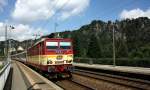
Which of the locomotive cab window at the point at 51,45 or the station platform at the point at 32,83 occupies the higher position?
the locomotive cab window at the point at 51,45

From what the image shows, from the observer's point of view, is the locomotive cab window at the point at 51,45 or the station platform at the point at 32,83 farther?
the locomotive cab window at the point at 51,45

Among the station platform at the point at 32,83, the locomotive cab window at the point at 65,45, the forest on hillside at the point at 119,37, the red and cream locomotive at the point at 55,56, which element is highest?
the forest on hillside at the point at 119,37

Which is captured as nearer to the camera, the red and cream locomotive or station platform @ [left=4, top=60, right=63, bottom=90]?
station platform @ [left=4, top=60, right=63, bottom=90]

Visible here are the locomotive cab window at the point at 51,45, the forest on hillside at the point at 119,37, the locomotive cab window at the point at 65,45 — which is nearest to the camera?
the locomotive cab window at the point at 51,45

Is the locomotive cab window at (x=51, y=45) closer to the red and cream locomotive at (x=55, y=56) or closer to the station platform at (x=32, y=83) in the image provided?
the red and cream locomotive at (x=55, y=56)

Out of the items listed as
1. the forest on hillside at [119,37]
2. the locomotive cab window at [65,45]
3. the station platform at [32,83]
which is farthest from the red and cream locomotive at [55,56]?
the forest on hillside at [119,37]

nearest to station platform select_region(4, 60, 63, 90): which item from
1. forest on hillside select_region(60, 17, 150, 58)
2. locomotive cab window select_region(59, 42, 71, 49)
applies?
locomotive cab window select_region(59, 42, 71, 49)

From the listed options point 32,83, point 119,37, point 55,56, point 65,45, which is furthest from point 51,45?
point 119,37

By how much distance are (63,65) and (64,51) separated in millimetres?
1137

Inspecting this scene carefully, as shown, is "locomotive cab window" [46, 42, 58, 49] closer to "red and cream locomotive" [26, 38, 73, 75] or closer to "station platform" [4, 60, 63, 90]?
"red and cream locomotive" [26, 38, 73, 75]

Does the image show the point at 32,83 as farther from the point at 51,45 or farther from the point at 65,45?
the point at 65,45

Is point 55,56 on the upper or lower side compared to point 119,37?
lower

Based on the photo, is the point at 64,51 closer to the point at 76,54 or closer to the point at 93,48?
the point at 93,48

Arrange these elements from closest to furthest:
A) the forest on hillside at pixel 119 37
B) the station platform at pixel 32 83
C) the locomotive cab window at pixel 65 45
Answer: the station platform at pixel 32 83, the locomotive cab window at pixel 65 45, the forest on hillside at pixel 119 37
